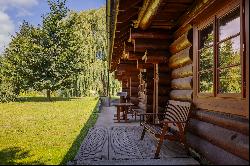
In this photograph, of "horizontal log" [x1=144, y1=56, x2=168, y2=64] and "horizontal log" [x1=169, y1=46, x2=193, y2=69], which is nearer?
"horizontal log" [x1=169, y1=46, x2=193, y2=69]

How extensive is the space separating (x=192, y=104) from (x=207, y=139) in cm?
100

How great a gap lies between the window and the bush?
80.4 feet

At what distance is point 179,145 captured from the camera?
6.74 meters

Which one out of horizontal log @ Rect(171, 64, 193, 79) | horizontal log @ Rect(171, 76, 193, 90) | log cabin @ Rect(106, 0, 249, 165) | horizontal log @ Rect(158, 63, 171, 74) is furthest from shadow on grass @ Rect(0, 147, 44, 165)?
horizontal log @ Rect(158, 63, 171, 74)

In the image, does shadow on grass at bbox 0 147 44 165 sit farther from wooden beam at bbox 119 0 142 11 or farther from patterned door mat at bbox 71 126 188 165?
wooden beam at bbox 119 0 142 11

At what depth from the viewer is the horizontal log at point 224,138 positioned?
13.0ft

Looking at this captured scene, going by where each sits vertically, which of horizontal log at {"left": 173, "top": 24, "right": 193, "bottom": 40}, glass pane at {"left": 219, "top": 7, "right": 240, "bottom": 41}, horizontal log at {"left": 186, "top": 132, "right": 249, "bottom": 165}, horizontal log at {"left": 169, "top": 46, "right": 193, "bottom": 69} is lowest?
horizontal log at {"left": 186, "top": 132, "right": 249, "bottom": 165}

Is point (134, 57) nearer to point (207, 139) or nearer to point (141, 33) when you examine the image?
point (141, 33)

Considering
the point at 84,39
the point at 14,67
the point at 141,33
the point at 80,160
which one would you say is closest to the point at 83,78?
the point at 84,39

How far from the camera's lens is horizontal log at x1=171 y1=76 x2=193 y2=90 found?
6.54m

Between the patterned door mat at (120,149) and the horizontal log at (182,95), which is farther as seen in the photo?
the horizontal log at (182,95)

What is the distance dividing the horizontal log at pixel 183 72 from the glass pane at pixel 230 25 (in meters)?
1.06

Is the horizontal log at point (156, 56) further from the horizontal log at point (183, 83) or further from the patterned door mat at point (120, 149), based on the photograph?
the patterned door mat at point (120, 149)

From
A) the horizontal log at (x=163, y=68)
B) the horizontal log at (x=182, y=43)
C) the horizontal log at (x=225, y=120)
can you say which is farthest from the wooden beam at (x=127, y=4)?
the horizontal log at (x=163, y=68)
